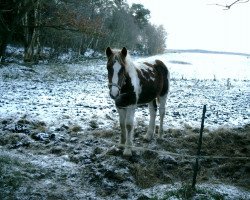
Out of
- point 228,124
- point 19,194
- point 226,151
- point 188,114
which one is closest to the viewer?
point 19,194

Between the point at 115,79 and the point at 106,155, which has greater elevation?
the point at 115,79

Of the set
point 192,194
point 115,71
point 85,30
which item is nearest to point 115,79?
point 115,71

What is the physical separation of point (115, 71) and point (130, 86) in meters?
0.74

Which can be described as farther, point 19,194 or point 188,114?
point 188,114

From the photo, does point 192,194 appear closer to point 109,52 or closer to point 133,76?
point 133,76

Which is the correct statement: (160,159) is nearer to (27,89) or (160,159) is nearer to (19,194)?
(19,194)

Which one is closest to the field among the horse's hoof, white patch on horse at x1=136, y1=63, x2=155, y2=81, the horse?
the horse's hoof

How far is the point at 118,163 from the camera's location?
20.6 feet

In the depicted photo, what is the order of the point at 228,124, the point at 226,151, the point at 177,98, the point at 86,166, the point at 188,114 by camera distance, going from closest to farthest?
the point at 86,166 < the point at 226,151 < the point at 228,124 < the point at 188,114 < the point at 177,98

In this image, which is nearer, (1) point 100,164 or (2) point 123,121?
(1) point 100,164

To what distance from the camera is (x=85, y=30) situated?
296 inches

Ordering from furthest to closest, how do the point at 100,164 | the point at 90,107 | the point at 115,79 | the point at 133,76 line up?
the point at 90,107 → the point at 133,76 → the point at 100,164 → the point at 115,79

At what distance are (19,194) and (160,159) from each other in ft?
9.79

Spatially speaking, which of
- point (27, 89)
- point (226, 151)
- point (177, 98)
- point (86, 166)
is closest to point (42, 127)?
point (86, 166)
